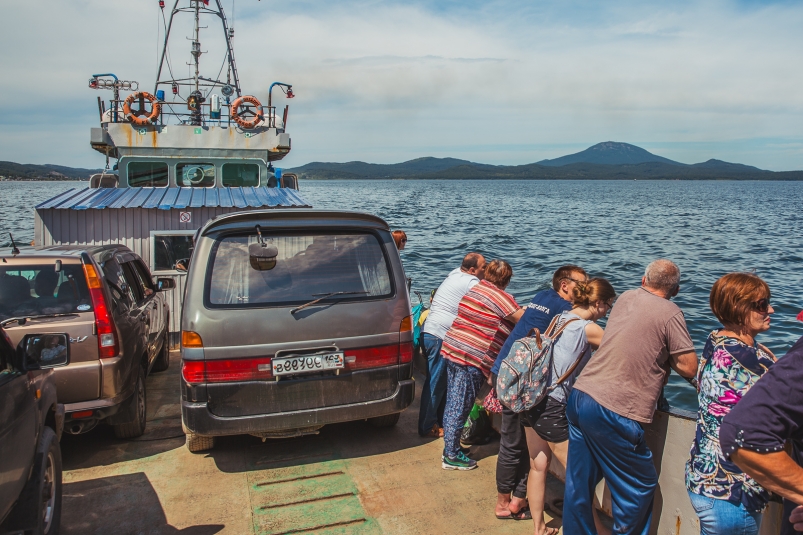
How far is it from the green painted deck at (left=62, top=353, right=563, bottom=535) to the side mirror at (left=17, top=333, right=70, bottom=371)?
4.00 ft

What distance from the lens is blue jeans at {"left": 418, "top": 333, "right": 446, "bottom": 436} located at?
17.9 ft

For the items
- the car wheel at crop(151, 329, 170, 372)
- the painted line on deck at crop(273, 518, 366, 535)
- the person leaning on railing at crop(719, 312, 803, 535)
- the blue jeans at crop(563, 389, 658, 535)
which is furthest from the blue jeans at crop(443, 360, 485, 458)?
the car wheel at crop(151, 329, 170, 372)

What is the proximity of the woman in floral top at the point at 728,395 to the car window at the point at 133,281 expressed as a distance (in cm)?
561

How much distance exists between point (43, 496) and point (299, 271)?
2186 mm

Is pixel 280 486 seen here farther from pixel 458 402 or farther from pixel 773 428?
pixel 773 428

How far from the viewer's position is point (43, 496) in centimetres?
357

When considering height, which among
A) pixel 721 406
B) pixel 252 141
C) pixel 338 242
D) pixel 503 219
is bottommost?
pixel 503 219

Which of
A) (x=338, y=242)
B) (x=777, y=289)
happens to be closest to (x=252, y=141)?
(x=338, y=242)

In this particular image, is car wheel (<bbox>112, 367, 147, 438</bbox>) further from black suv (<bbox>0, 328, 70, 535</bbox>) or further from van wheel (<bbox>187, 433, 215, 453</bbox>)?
black suv (<bbox>0, 328, 70, 535</bbox>)

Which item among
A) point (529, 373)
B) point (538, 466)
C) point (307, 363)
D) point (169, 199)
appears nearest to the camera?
point (529, 373)

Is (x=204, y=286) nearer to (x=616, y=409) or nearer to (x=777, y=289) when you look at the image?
(x=616, y=409)

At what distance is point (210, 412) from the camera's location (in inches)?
182

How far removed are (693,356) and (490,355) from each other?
181cm

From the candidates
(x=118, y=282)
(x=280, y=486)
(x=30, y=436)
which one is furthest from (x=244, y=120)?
(x=30, y=436)
